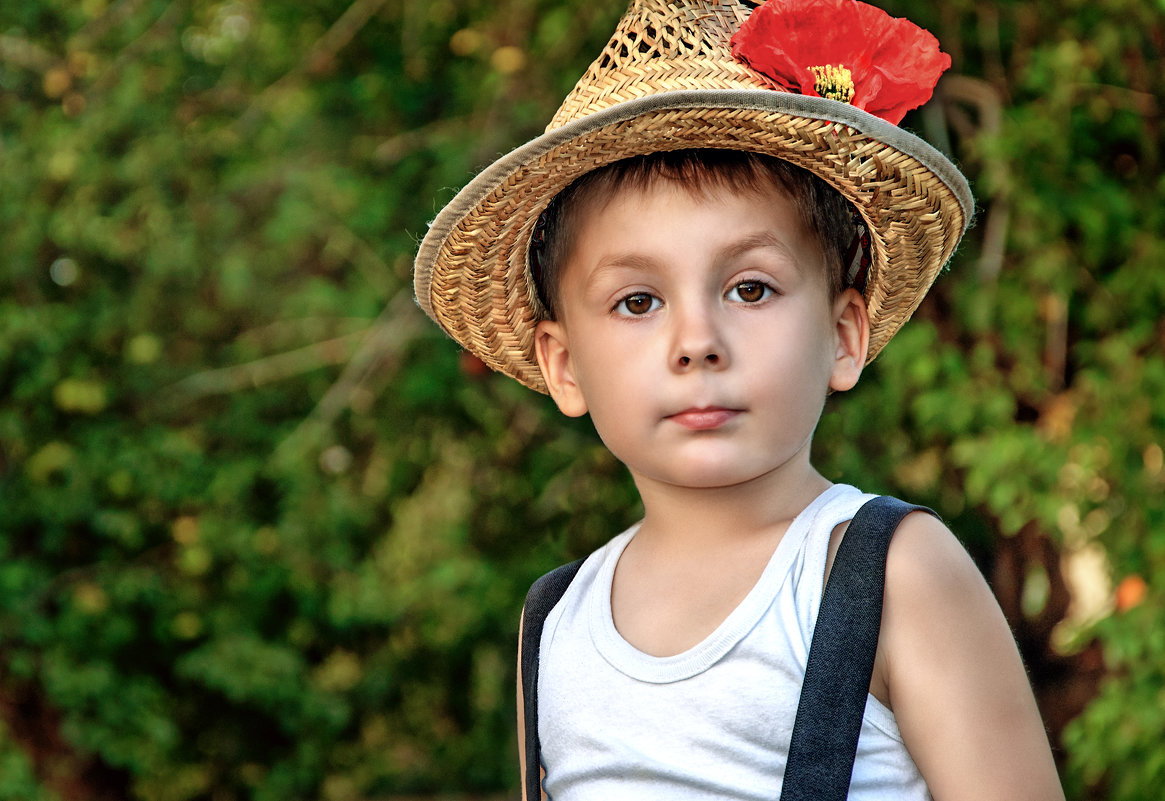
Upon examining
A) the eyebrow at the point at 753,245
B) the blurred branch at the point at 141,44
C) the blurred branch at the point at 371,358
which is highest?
the eyebrow at the point at 753,245

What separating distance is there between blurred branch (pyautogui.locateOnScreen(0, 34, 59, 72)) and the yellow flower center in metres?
3.40

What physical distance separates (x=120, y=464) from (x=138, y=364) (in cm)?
33

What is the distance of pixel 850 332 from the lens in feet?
4.91

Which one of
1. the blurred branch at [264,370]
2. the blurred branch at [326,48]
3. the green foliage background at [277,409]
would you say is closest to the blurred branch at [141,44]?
the green foliage background at [277,409]

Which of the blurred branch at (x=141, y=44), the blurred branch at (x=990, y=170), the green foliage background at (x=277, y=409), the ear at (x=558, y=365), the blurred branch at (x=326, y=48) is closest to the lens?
the ear at (x=558, y=365)

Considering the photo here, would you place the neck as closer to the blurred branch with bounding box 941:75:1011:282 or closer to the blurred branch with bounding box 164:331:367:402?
the blurred branch with bounding box 941:75:1011:282

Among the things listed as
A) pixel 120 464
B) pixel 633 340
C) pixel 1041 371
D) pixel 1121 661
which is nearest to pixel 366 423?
pixel 120 464

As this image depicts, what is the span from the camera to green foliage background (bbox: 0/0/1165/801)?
3525 mm

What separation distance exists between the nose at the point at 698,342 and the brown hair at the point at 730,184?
0.14 meters

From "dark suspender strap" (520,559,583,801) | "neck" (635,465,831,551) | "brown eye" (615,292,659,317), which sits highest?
"brown eye" (615,292,659,317)

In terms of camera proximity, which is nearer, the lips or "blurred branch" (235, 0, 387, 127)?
the lips

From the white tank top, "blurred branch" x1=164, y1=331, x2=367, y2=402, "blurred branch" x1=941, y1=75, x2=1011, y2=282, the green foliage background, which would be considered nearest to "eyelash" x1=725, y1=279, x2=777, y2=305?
the white tank top

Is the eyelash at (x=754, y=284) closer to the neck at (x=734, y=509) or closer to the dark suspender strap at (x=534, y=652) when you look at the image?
the neck at (x=734, y=509)

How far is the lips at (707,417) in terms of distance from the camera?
1323 mm
